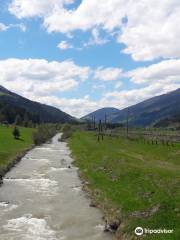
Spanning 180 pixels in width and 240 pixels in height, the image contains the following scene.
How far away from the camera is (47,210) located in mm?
35812

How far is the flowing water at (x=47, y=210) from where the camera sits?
28.8 meters

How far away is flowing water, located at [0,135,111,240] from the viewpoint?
28.8m

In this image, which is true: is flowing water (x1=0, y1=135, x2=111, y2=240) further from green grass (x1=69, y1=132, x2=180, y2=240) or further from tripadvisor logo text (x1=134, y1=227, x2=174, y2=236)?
tripadvisor logo text (x1=134, y1=227, x2=174, y2=236)

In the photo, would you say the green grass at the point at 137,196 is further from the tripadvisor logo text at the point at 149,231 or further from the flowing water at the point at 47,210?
the flowing water at the point at 47,210

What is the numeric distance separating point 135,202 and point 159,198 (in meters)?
2.35

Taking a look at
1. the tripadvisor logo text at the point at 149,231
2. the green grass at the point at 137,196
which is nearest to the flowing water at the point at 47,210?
the green grass at the point at 137,196

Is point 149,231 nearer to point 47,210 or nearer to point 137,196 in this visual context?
point 137,196

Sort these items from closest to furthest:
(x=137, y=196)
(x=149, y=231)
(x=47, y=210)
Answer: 1. (x=149, y=231)
2. (x=47, y=210)
3. (x=137, y=196)

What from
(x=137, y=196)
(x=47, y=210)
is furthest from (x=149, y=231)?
(x=47, y=210)

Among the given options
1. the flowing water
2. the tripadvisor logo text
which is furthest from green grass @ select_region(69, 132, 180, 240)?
the flowing water

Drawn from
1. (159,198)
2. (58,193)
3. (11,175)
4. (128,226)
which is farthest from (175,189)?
(11,175)

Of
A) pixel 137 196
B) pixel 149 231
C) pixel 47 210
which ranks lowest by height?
pixel 47 210

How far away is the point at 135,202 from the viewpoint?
3394 centimetres

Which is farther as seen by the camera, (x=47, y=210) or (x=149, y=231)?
(x=47, y=210)
